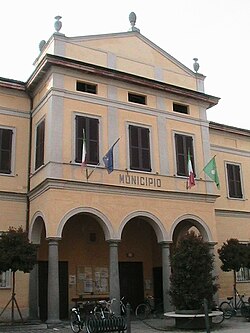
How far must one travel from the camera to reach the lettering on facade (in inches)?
702

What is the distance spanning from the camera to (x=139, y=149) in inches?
734

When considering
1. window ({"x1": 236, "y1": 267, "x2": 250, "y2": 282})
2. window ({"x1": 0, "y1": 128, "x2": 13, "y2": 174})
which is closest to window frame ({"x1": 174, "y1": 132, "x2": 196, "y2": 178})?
window ({"x1": 236, "y1": 267, "x2": 250, "y2": 282})

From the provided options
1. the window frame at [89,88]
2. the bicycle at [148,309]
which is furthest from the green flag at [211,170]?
the bicycle at [148,309]

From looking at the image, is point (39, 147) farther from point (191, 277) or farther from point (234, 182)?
point (234, 182)

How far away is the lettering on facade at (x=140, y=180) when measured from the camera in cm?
1783

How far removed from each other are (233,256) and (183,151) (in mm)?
4969

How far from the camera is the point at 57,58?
17.3m

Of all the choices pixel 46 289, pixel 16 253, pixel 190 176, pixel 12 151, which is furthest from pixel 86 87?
pixel 46 289

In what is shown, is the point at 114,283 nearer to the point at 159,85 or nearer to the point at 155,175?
the point at 155,175

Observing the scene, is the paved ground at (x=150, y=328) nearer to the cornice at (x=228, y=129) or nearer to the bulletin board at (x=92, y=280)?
the bulletin board at (x=92, y=280)

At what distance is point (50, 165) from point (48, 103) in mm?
2596

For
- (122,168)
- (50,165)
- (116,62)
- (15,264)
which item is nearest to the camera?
(15,264)

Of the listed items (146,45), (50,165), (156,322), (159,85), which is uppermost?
(146,45)

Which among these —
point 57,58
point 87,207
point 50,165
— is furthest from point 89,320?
point 57,58
